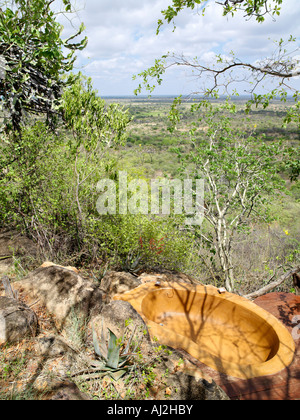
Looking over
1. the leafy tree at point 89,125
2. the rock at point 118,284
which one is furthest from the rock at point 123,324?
the leafy tree at point 89,125

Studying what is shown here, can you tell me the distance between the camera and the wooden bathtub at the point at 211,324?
2789 mm

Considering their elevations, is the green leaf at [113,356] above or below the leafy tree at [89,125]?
below

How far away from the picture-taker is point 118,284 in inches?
158

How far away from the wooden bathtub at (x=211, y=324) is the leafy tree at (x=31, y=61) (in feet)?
12.8

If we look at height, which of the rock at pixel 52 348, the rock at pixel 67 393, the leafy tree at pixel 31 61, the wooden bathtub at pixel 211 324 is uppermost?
the leafy tree at pixel 31 61

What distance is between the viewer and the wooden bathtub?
279cm

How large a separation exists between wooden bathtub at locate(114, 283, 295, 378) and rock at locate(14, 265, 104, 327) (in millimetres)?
371

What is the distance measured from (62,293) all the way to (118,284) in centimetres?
94

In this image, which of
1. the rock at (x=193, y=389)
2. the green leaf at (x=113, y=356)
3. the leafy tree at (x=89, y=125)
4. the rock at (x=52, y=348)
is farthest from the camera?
the leafy tree at (x=89, y=125)

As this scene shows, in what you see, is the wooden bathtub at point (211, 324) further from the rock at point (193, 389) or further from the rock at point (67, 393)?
the rock at point (67, 393)

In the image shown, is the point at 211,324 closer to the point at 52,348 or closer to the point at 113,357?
the point at 113,357

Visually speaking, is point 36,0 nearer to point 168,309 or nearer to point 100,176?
point 100,176

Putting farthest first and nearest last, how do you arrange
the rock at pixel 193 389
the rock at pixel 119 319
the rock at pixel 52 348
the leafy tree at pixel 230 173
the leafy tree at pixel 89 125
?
1. the leafy tree at pixel 230 173
2. the leafy tree at pixel 89 125
3. the rock at pixel 119 319
4. the rock at pixel 52 348
5. the rock at pixel 193 389
